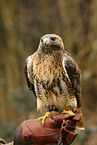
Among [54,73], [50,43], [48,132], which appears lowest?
[48,132]

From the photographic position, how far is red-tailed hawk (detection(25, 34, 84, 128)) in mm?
2926

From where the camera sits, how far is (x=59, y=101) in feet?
10.2

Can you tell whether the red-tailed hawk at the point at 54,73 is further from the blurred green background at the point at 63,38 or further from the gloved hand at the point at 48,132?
the blurred green background at the point at 63,38

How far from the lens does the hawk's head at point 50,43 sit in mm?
A: 2801

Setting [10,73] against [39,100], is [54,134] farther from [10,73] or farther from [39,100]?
[10,73]

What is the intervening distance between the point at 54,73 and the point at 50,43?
0.36 metres

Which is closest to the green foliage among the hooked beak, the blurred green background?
the blurred green background

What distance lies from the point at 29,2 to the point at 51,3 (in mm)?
1358

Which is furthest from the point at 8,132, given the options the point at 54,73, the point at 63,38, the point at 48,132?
the point at 63,38

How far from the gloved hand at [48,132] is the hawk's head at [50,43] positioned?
0.81 meters

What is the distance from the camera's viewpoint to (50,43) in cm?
283

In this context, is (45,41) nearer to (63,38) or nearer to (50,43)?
(50,43)

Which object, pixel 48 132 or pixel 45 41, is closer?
pixel 48 132

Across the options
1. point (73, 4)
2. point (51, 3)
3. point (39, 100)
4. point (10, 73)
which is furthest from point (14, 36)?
point (39, 100)
